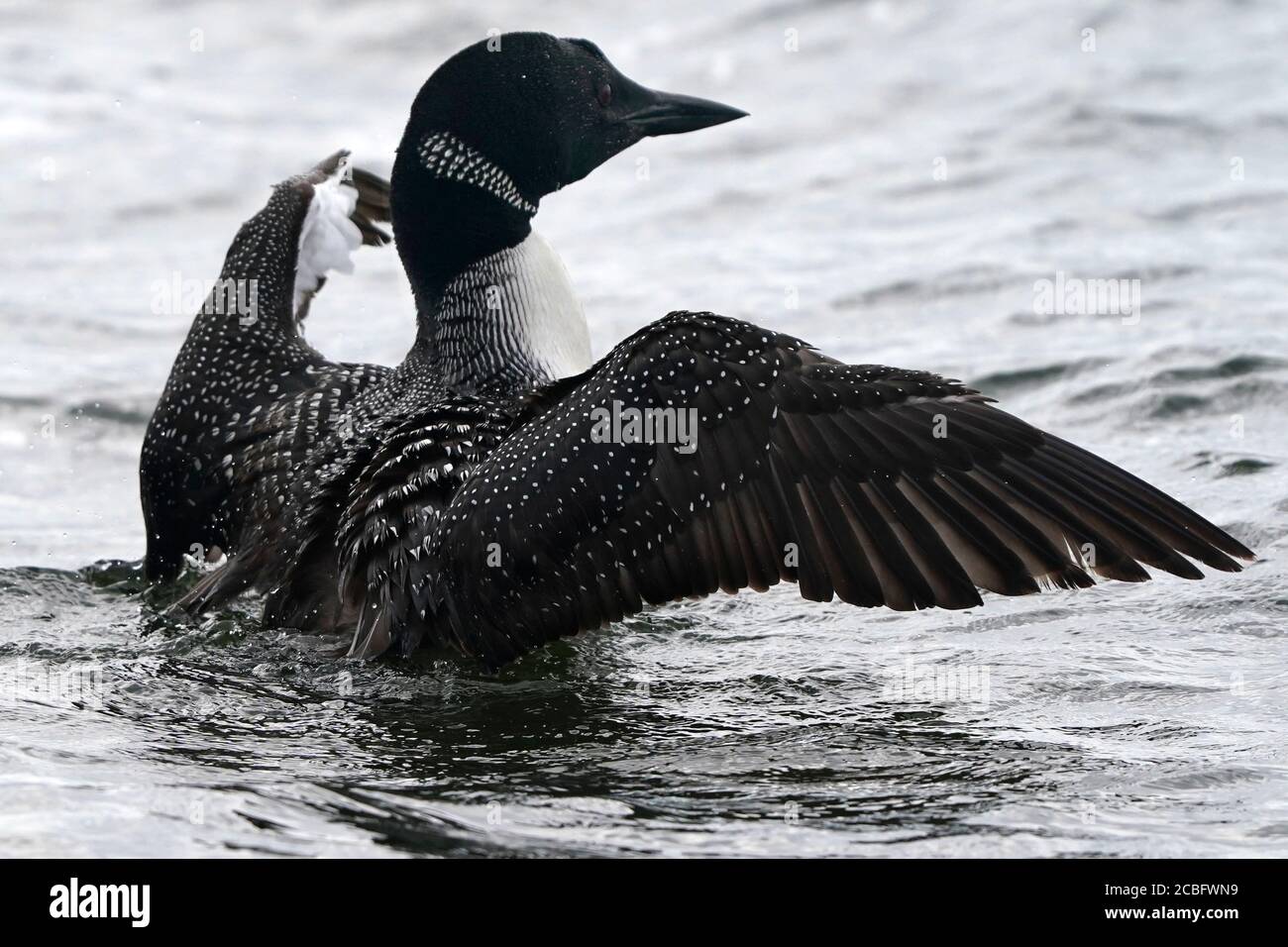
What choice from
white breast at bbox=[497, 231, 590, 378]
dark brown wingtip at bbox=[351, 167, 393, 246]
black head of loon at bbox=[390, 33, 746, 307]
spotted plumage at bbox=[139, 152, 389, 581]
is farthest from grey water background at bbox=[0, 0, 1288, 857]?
dark brown wingtip at bbox=[351, 167, 393, 246]

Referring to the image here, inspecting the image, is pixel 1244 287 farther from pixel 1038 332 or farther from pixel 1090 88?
pixel 1090 88

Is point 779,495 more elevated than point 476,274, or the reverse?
point 476,274

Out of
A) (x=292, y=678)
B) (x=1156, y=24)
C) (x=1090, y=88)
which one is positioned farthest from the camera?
(x=1156, y=24)

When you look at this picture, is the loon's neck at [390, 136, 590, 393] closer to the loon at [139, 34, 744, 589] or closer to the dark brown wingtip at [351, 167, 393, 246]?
the loon at [139, 34, 744, 589]

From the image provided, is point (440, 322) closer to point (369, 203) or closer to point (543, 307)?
point (543, 307)

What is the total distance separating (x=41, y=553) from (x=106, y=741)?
2.15 m

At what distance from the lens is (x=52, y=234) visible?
413 inches

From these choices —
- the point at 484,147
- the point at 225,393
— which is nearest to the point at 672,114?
the point at 484,147

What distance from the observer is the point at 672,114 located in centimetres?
570

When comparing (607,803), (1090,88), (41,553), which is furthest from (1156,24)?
(607,803)

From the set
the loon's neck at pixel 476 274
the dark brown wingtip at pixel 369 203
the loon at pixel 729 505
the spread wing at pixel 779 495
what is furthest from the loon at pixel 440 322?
the dark brown wingtip at pixel 369 203

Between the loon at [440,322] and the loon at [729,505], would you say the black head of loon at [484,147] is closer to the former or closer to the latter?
the loon at [440,322]

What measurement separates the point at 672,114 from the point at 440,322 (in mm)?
1089

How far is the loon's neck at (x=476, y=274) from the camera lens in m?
5.23
